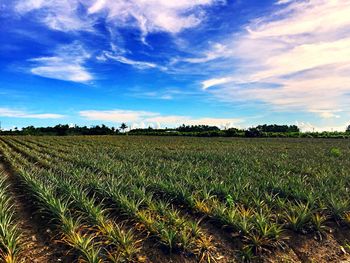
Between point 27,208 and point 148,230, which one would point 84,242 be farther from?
point 27,208

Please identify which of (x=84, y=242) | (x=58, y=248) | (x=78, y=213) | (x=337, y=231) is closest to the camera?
(x=84, y=242)

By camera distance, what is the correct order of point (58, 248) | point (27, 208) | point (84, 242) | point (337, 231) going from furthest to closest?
1. point (27, 208)
2. point (337, 231)
3. point (58, 248)
4. point (84, 242)

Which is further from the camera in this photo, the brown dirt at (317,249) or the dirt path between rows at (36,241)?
the brown dirt at (317,249)

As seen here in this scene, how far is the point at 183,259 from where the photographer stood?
5469mm

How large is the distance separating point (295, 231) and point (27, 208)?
6.75 m

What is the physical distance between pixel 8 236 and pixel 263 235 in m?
4.61

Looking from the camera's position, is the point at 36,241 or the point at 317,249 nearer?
the point at 317,249

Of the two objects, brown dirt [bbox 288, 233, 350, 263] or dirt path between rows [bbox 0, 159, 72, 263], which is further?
brown dirt [bbox 288, 233, 350, 263]

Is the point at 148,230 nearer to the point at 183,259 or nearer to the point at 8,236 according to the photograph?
the point at 183,259

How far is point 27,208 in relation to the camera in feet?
27.6

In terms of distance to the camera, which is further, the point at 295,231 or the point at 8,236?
the point at 295,231

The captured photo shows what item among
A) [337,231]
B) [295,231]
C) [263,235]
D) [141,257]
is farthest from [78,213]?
[337,231]

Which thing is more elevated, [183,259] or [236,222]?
→ [236,222]

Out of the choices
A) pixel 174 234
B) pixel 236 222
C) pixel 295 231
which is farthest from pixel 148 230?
pixel 295 231
